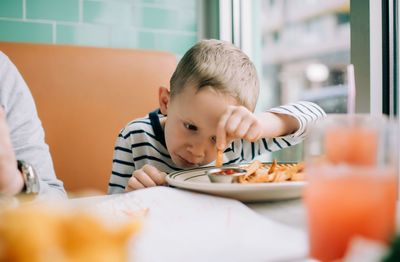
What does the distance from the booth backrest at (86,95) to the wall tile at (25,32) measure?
0.23 metres

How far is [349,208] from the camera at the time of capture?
1.27 ft

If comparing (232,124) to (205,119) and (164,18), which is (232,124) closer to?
(205,119)

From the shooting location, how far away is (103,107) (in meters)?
1.64

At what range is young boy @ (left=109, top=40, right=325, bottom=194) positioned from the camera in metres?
0.98

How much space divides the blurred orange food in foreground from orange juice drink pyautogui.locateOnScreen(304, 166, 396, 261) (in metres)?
0.22

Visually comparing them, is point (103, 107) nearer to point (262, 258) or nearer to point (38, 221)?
point (262, 258)

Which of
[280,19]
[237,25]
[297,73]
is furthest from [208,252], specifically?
[297,73]

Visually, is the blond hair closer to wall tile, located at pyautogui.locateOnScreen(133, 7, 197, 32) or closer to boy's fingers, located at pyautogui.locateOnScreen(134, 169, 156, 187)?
boy's fingers, located at pyautogui.locateOnScreen(134, 169, 156, 187)

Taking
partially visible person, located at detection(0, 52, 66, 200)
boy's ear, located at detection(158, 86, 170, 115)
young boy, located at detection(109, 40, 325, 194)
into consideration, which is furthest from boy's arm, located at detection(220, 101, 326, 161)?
partially visible person, located at detection(0, 52, 66, 200)

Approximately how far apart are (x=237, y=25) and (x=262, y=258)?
1842 mm

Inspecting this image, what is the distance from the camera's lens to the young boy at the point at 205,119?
3.22ft

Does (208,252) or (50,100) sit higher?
(50,100)

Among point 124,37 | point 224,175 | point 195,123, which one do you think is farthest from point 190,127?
point 124,37

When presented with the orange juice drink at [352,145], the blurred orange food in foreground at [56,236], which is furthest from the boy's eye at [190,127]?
the blurred orange food in foreground at [56,236]
